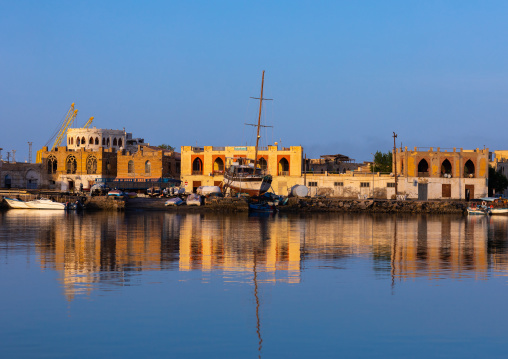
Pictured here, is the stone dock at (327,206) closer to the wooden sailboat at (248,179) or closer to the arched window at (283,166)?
the wooden sailboat at (248,179)

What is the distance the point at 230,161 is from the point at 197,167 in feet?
19.8

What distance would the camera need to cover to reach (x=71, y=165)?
9038 cm

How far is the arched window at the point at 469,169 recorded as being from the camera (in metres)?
77.9

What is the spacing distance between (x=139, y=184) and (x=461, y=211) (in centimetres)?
3990

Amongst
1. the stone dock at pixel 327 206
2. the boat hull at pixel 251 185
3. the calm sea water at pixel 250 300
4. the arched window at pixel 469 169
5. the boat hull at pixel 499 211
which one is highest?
the arched window at pixel 469 169

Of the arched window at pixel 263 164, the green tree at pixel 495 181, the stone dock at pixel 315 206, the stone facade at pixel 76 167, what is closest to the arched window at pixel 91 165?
the stone facade at pixel 76 167

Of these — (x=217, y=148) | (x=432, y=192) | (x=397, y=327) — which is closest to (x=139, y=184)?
(x=217, y=148)

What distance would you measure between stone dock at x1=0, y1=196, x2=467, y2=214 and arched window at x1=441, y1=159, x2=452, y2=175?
21.9ft

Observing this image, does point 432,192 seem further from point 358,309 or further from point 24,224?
point 358,309

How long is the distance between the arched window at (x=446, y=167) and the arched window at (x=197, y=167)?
97.1ft

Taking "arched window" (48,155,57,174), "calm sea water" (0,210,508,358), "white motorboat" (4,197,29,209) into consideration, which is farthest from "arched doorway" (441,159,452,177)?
"arched window" (48,155,57,174)

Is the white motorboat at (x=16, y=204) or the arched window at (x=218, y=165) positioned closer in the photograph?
the white motorboat at (x=16, y=204)

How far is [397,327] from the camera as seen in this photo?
48.9 ft

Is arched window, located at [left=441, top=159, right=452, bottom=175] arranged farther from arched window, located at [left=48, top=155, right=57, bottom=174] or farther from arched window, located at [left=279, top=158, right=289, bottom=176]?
arched window, located at [left=48, top=155, right=57, bottom=174]
